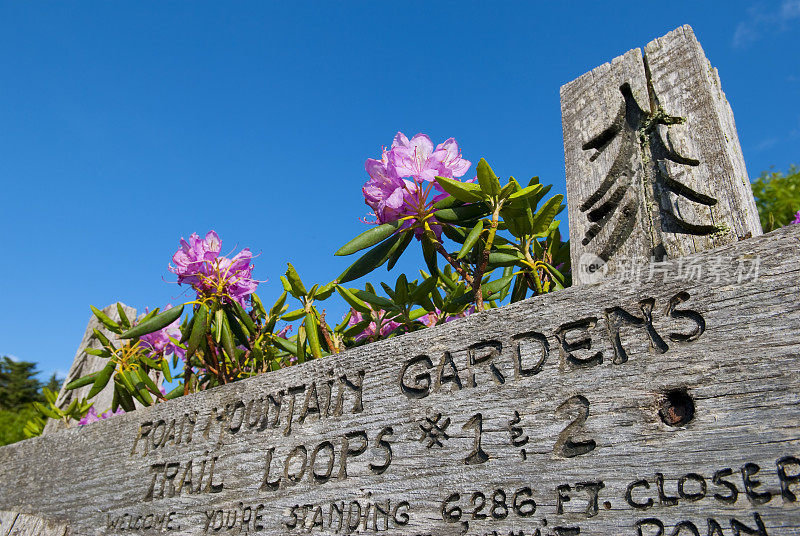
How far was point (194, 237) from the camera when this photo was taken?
1.97 meters

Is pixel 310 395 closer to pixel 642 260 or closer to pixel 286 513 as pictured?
pixel 286 513

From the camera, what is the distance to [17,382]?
24.4 m

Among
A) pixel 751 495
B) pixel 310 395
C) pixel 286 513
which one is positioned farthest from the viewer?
pixel 310 395

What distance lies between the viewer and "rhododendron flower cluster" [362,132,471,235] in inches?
57.7

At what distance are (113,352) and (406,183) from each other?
1.51 metres

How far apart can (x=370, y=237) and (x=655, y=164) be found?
0.69 metres

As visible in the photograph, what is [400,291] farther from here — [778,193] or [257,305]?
[778,193]

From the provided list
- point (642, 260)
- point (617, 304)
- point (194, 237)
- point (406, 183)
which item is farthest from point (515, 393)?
point (194, 237)

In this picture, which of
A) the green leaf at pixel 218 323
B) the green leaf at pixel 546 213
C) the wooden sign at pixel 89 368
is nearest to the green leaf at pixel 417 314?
the green leaf at pixel 546 213

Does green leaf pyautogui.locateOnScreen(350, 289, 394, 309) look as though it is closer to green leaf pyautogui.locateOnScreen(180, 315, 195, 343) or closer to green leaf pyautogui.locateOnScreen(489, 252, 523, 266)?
green leaf pyautogui.locateOnScreen(489, 252, 523, 266)

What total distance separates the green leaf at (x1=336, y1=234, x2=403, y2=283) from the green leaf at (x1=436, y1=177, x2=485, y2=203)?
204mm

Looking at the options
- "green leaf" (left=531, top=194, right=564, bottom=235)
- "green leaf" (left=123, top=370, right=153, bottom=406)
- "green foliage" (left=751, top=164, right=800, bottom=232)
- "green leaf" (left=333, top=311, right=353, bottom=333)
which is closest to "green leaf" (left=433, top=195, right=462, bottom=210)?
"green leaf" (left=531, top=194, right=564, bottom=235)

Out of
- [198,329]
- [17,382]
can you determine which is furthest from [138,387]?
[17,382]

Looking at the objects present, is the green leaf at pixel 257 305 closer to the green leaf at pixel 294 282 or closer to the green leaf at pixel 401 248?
the green leaf at pixel 294 282
